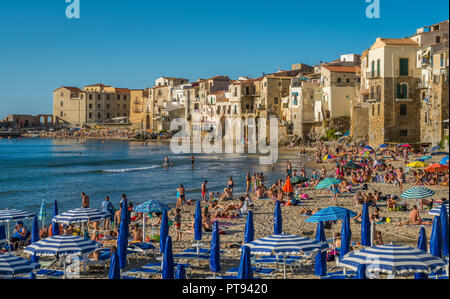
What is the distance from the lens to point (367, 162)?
1348 inches

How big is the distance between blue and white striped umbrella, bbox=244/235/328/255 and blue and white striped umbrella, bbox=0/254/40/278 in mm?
3876

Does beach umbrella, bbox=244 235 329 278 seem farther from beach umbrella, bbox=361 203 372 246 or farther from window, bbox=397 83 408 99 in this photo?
window, bbox=397 83 408 99

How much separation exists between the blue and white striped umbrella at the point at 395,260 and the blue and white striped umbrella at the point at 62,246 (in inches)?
195

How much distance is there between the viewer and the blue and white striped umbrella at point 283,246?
28.5ft

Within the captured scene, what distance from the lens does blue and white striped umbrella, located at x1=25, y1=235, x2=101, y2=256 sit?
941 cm

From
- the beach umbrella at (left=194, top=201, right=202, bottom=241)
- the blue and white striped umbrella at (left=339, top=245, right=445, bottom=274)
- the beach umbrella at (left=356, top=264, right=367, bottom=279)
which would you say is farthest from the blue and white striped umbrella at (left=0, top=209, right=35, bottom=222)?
the beach umbrella at (left=356, top=264, right=367, bottom=279)

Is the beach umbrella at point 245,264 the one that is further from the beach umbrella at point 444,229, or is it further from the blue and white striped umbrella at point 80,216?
the blue and white striped umbrella at point 80,216

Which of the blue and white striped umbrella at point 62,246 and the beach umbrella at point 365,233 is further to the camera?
the beach umbrella at point 365,233

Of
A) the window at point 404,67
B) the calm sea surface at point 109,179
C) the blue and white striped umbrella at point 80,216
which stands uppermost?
the window at point 404,67

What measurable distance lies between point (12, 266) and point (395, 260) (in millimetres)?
6177

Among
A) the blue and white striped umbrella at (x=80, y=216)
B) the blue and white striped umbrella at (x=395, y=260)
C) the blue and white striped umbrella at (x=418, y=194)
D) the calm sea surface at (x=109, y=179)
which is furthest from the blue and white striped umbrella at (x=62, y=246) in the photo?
the calm sea surface at (x=109, y=179)

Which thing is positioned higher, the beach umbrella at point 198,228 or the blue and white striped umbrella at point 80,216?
the blue and white striped umbrella at point 80,216
